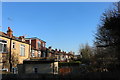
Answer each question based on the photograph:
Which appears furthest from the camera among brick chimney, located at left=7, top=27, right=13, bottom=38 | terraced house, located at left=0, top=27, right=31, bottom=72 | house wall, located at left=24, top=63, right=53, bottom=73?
brick chimney, located at left=7, top=27, right=13, bottom=38

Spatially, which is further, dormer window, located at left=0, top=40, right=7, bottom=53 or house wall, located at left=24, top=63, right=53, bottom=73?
dormer window, located at left=0, top=40, right=7, bottom=53

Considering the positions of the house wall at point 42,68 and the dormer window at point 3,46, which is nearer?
the house wall at point 42,68

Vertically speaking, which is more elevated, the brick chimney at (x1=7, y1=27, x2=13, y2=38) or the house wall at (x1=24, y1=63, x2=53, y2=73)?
the brick chimney at (x1=7, y1=27, x2=13, y2=38)

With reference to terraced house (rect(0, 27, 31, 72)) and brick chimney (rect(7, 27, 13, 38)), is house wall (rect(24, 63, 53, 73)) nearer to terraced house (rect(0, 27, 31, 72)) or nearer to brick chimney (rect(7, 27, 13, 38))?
terraced house (rect(0, 27, 31, 72))

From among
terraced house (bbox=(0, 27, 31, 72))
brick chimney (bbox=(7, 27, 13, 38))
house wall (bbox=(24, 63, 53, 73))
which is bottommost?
house wall (bbox=(24, 63, 53, 73))

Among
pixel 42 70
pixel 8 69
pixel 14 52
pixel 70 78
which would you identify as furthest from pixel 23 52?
pixel 70 78

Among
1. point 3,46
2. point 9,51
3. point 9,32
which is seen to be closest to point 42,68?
point 9,51

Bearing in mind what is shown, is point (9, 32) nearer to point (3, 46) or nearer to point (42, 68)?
point (3, 46)

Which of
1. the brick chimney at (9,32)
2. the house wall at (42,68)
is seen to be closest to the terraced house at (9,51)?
the brick chimney at (9,32)

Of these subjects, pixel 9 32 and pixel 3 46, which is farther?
pixel 9 32

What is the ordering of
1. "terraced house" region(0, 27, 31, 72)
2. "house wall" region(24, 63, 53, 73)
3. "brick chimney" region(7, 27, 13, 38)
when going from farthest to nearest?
"brick chimney" region(7, 27, 13, 38), "terraced house" region(0, 27, 31, 72), "house wall" region(24, 63, 53, 73)

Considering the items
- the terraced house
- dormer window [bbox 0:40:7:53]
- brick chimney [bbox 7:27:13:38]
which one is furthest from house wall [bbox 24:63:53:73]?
brick chimney [bbox 7:27:13:38]

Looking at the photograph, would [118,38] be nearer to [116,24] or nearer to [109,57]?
[116,24]

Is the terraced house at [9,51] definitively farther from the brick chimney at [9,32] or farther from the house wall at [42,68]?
the house wall at [42,68]
